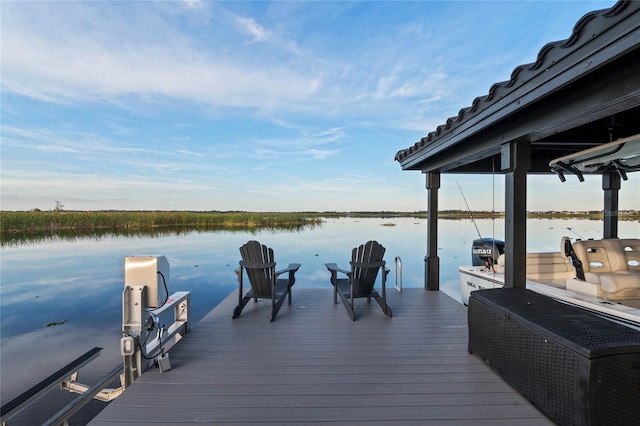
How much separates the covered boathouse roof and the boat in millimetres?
266

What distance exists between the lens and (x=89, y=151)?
40.5 ft

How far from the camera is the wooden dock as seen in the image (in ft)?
5.38

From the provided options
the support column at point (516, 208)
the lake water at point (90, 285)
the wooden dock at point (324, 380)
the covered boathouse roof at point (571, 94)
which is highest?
the covered boathouse roof at point (571, 94)

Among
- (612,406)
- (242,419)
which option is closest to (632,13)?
(612,406)

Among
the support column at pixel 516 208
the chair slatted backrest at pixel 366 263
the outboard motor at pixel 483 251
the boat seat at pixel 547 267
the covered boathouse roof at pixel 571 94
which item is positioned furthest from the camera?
the outboard motor at pixel 483 251

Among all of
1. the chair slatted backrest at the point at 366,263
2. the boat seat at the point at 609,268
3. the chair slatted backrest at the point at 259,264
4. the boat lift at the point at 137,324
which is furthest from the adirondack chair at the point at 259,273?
the boat seat at the point at 609,268

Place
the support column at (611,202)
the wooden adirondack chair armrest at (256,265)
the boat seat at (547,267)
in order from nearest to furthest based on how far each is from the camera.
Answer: the wooden adirondack chair armrest at (256,265)
the boat seat at (547,267)
the support column at (611,202)

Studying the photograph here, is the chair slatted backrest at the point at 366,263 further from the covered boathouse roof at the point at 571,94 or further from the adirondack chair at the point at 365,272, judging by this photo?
the covered boathouse roof at the point at 571,94

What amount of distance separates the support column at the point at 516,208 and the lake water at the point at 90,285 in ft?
5.24

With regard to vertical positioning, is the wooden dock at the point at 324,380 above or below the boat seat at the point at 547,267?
below

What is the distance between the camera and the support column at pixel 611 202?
4.59 metres

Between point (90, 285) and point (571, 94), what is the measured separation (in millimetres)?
9796

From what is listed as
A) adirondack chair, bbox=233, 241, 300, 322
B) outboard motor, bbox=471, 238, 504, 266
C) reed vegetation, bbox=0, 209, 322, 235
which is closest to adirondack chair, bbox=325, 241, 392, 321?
adirondack chair, bbox=233, 241, 300, 322

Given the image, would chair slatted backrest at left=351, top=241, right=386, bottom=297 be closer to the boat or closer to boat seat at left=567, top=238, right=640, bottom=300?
the boat
